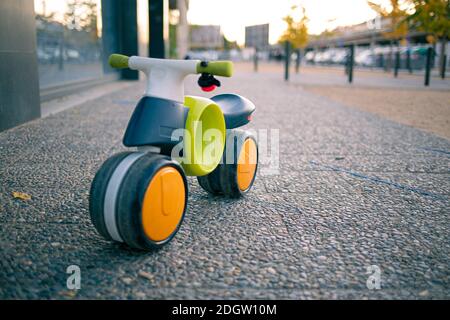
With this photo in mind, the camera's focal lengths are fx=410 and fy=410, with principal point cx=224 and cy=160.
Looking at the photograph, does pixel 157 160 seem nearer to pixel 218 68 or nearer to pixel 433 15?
pixel 218 68

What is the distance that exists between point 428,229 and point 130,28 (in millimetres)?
11749

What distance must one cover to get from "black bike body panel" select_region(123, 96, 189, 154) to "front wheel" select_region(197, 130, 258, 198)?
0.73 metres

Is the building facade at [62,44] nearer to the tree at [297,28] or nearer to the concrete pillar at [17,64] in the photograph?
the concrete pillar at [17,64]

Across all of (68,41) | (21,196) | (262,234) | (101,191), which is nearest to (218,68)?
(101,191)

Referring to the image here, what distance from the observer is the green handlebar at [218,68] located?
6.86 ft

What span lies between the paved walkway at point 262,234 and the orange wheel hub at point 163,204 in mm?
133

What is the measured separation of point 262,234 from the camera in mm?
2396

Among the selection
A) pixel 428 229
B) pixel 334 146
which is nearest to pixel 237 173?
pixel 428 229

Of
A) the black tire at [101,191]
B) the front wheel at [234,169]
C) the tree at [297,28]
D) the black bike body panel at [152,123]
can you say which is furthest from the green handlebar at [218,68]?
the tree at [297,28]

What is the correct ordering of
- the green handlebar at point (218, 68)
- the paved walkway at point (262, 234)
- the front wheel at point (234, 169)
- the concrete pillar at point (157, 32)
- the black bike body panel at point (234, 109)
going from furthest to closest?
the concrete pillar at point (157, 32) < the front wheel at point (234, 169) < the black bike body panel at point (234, 109) < the green handlebar at point (218, 68) < the paved walkway at point (262, 234)

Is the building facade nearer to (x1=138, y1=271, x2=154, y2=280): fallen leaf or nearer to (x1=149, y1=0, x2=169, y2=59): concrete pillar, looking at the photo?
(x1=149, y1=0, x2=169, y2=59): concrete pillar

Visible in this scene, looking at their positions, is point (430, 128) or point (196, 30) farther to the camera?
point (196, 30)
